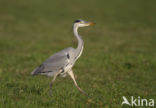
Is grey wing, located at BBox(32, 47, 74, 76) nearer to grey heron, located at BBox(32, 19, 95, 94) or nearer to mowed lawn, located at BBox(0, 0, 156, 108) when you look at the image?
grey heron, located at BBox(32, 19, 95, 94)

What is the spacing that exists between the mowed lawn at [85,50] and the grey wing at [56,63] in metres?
0.45

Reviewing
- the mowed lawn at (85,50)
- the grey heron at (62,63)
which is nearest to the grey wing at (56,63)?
the grey heron at (62,63)

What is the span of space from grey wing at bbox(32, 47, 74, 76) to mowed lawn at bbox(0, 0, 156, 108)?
17.6 inches

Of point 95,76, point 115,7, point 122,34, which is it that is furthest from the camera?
point 115,7

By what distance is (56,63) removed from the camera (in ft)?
25.8

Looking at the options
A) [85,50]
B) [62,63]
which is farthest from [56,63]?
[85,50]

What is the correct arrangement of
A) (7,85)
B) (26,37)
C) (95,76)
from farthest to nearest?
(26,37) < (95,76) < (7,85)

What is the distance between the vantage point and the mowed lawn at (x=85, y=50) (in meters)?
7.55

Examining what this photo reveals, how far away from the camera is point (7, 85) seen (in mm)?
8312

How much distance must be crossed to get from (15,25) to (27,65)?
1121 cm

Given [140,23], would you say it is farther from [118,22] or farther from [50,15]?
[50,15]

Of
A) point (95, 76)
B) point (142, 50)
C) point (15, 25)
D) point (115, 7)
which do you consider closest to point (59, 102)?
point (95, 76)

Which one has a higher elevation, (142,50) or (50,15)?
(50,15)

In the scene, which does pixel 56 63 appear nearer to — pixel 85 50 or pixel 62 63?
pixel 62 63
